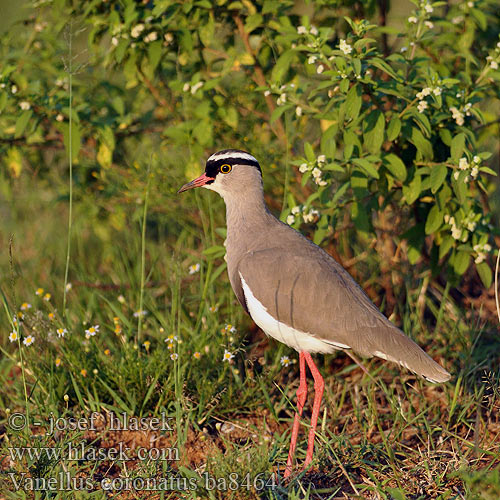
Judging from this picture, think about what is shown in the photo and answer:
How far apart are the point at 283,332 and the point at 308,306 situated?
0.71 feet

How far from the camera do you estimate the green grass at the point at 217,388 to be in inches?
138

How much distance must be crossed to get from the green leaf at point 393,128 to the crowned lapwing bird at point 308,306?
81 cm

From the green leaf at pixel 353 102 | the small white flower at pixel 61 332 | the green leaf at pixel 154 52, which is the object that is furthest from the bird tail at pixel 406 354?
the green leaf at pixel 154 52

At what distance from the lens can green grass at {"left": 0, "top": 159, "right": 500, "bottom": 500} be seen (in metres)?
3.50

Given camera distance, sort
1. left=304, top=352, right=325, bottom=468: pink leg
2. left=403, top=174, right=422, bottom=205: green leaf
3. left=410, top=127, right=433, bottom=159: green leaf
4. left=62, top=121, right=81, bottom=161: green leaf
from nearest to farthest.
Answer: left=304, top=352, right=325, bottom=468: pink leg, left=410, top=127, right=433, bottom=159: green leaf, left=403, top=174, right=422, bottom=205: green leaf, left=62, top=121, right=81, bottom=161: green leaf

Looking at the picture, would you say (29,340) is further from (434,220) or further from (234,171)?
(434,220)

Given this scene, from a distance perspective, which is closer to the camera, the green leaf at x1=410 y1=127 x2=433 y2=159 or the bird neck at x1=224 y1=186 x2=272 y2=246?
the green leaf at x1=410 y1=127 x2=433 y2=159

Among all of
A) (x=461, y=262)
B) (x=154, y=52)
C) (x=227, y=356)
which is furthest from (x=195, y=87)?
(x=461, y=262)

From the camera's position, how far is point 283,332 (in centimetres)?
397

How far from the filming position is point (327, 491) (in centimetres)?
340

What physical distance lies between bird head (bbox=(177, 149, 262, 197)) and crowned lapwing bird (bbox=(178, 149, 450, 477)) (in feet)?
1.32

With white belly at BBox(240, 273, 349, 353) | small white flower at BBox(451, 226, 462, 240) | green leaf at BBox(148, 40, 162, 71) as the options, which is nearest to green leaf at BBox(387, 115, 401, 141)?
small white flower at BBox(451, 226, 462, 240)

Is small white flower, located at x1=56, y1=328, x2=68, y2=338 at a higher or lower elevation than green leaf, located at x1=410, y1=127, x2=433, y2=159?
lower

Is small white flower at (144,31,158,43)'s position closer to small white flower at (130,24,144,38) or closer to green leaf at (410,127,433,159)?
small white flower at (130,24,144,38)
